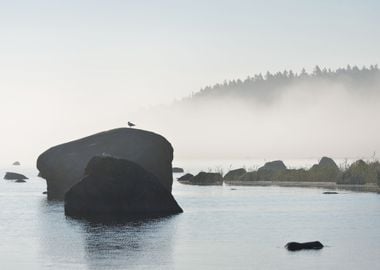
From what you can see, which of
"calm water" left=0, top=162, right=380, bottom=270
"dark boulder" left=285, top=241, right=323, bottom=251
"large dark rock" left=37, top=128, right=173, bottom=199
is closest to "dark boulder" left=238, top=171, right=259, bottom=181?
"large dark rock" left=37, top=128, right=173, bottom=199

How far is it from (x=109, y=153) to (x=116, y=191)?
50.1ft

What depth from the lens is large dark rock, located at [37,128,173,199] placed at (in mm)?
66000

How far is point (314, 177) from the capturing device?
95125 millimetres

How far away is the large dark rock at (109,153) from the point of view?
66000mm

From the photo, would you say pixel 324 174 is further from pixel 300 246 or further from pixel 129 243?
pixel 300 246

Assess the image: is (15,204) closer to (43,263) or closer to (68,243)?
(68,243)

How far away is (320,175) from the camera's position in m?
94.0

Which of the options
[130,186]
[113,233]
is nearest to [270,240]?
[113,233]

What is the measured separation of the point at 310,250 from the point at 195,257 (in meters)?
4.34

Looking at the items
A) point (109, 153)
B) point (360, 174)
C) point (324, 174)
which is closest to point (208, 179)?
point (324, 174)

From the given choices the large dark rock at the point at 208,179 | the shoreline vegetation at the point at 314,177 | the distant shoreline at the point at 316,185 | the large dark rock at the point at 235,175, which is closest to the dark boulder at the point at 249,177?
the shoreline vegetation at the point at 314,177

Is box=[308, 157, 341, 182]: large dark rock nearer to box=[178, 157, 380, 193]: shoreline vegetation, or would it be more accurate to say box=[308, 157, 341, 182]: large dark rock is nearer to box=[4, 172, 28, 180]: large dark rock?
box=[178, 157, 380, 193]: shoreline vegetation

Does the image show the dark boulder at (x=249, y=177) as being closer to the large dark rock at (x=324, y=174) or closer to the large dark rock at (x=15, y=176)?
the large dark rock at (x=324, y=174)

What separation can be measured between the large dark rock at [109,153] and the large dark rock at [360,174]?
956 inches
